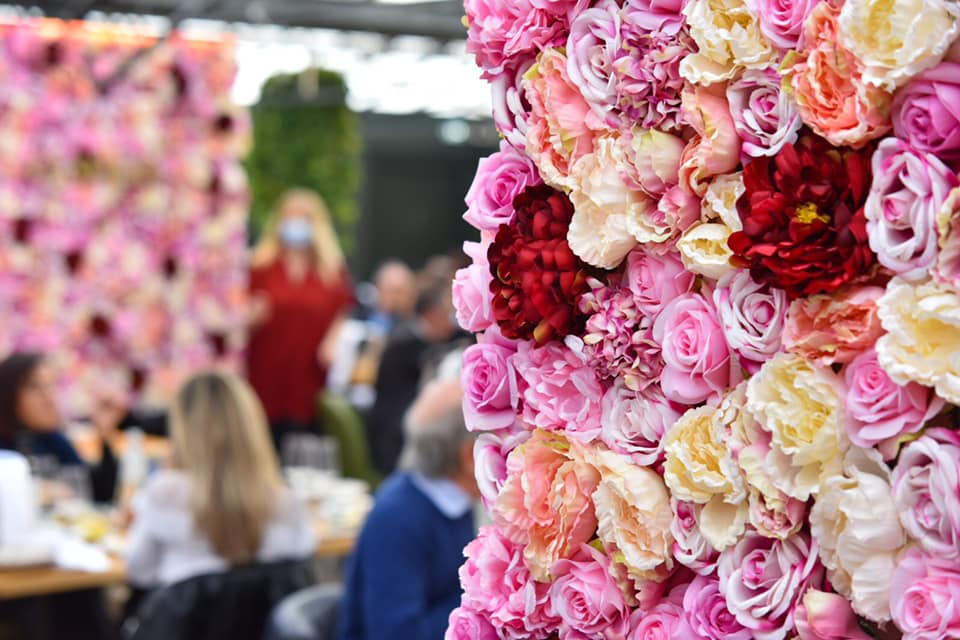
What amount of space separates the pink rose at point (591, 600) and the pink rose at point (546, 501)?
0.05 feet

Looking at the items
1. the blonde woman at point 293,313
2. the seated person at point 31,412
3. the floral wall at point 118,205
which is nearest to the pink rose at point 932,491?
the seated person at point 31,412

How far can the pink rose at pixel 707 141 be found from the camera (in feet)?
3.08

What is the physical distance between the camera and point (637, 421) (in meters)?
1.03

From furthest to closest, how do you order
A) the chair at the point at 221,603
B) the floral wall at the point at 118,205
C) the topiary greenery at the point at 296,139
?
1. the topiary greenery at the point at 296,139
2. the floral wall at the point at 118,205
3. the chair at the point at 221,603

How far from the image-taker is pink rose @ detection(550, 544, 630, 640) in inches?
41.3

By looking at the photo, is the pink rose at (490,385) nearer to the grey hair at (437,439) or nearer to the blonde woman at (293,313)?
the grey hair at (437,439)

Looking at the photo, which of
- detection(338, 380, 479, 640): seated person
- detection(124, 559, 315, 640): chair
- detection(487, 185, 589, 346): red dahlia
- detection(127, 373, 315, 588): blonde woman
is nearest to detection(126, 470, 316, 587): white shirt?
detection(127, 373, 315, 588): blonde woman

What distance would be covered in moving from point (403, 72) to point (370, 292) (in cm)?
282

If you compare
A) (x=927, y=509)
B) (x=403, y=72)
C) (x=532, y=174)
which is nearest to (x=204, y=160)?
(x=532, y=174)

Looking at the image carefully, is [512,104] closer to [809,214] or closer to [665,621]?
[809,214]

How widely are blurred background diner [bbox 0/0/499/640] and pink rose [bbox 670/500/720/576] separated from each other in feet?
6.72

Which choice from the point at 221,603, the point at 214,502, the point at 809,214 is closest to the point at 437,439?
the point at 221,603

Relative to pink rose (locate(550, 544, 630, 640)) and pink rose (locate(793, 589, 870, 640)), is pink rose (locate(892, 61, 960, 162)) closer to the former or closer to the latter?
pink rose (locate(793, 589, 870, 640))

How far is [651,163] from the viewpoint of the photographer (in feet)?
3.26
